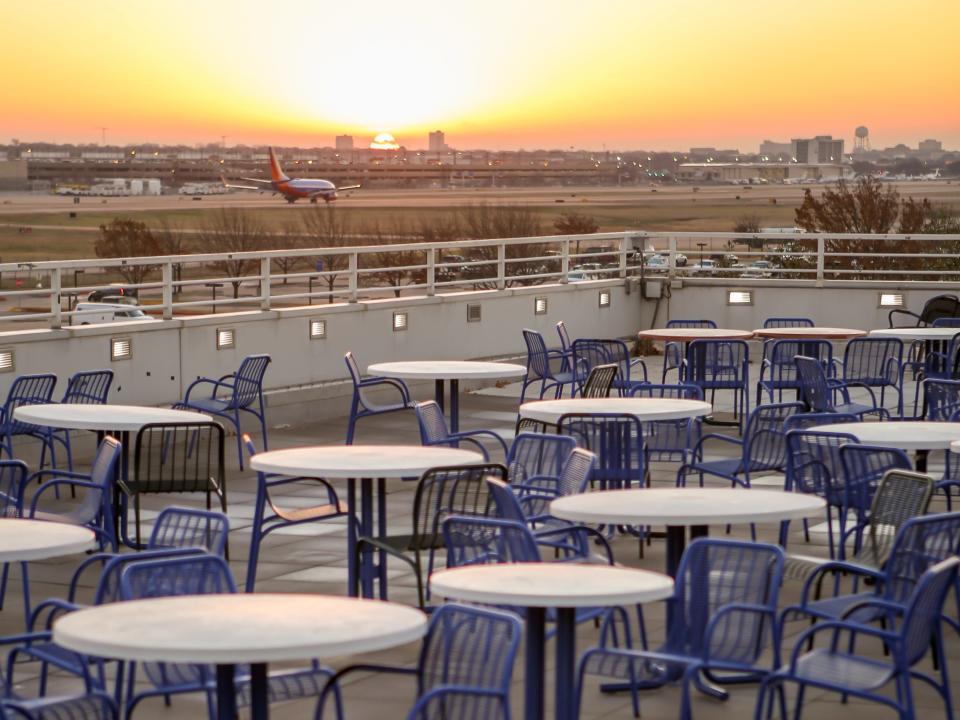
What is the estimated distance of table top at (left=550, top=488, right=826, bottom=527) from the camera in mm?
6199

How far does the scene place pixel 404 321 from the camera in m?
17.4

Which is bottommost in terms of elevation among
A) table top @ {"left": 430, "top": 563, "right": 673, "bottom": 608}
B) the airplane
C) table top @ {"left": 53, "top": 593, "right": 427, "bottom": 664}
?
table top @ {"left": 430, "top": 563, "right": 673, "bottom": 608}

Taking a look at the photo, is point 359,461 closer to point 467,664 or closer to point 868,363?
point 467,664

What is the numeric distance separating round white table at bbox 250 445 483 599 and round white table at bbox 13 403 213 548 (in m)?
1.33

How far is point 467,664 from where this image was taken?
15.1 feet

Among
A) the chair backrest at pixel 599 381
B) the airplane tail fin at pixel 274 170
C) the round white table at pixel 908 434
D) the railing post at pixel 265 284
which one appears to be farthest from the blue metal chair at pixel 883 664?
the airplane tail fin at pixel 274 170

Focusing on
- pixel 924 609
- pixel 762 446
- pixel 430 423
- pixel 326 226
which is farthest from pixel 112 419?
pixel 326 226

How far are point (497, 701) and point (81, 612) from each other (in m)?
1.21

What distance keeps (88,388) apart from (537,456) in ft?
14.3

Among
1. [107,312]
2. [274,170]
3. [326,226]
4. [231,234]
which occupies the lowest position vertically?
[231,234]

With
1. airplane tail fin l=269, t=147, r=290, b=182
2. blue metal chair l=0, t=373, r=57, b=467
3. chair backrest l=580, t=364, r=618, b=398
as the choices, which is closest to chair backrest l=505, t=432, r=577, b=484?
chair backrest l=580, t=364, r=618, b=398

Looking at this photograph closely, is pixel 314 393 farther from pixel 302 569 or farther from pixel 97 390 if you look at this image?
pixel 302 569

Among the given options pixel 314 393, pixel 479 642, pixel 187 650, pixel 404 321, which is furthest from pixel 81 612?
pixel 404 321

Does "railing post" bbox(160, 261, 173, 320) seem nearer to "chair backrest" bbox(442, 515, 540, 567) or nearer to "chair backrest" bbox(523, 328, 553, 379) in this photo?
"chair backrest" bbox(523, 328, 553, 379)
